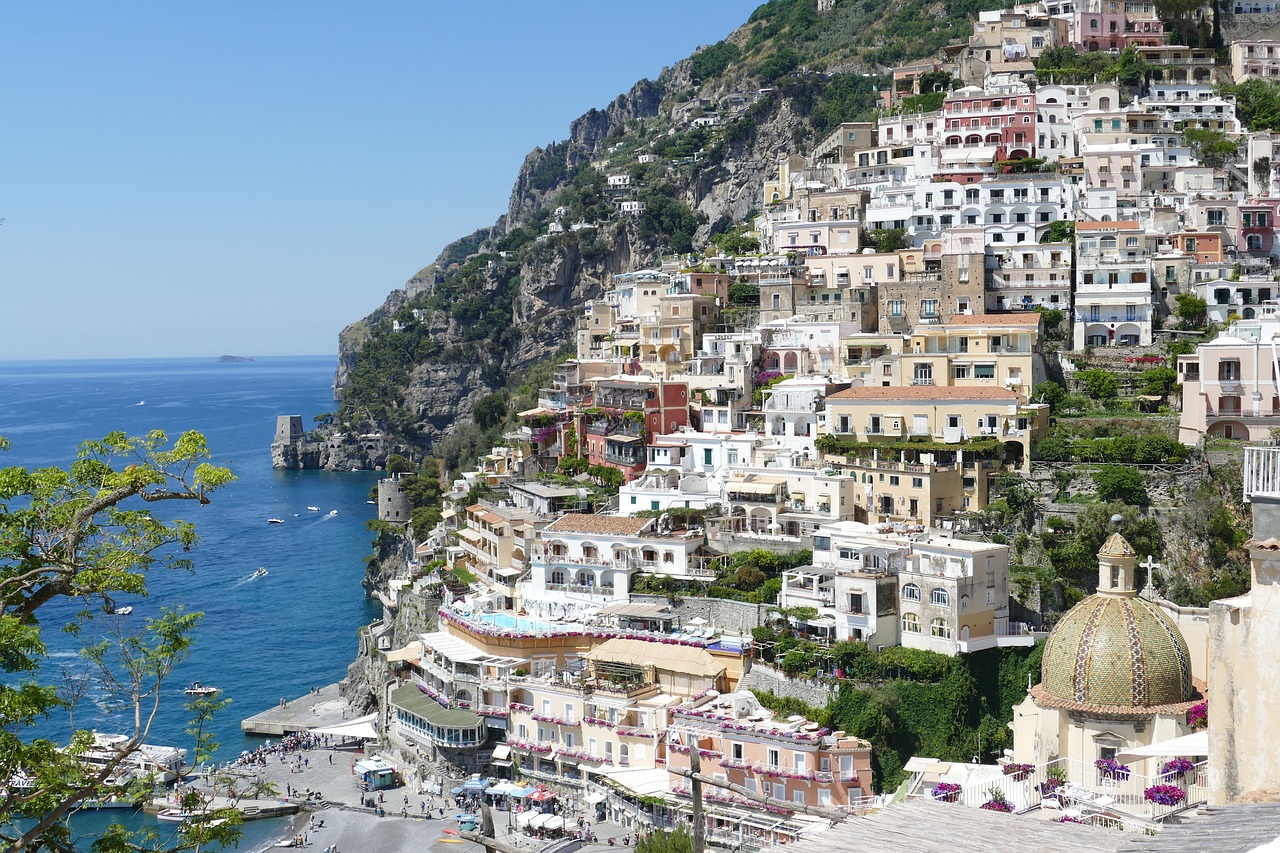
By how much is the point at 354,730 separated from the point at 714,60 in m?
111

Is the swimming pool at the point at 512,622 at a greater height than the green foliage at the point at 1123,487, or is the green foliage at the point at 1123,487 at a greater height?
the green foliage at the point at 1123,487

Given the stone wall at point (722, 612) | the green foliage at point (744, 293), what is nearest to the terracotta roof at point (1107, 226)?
the green foliage at point (744, 293)

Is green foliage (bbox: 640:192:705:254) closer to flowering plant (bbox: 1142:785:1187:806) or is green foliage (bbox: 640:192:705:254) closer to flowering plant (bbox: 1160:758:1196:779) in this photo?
flowering plant (bbox: 1160:758:1196:779)

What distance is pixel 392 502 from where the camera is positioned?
102250 millimetres

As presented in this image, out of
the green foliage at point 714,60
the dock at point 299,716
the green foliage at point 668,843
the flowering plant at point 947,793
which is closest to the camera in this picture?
the flowering plant at point 947,793

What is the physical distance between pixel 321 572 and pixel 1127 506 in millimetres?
58643

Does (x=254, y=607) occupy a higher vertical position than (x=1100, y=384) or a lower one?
lower

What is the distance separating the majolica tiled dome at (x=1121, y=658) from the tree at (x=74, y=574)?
812 inches

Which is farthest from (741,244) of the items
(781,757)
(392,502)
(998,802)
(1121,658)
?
(998,802)

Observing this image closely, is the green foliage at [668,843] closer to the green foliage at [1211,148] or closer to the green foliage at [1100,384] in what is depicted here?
the green foliage at [1100,384]

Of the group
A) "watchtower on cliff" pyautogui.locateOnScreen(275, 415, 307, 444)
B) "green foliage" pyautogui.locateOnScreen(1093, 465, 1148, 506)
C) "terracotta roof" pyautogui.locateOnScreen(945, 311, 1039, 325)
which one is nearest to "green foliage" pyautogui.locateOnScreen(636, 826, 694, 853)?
"green foliage" pyautogui.locateOnScreen(1093, 465, 1148, 506)

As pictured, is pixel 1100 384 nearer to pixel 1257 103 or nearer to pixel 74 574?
pixel 1257 103

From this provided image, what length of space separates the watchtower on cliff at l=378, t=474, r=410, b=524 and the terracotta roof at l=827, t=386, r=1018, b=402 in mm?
54177

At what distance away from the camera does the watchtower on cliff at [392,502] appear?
4006 inches
